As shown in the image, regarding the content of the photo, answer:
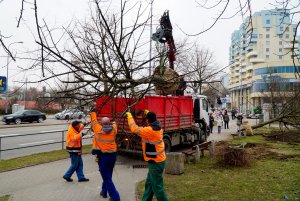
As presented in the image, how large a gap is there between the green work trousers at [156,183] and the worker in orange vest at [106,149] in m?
0.84

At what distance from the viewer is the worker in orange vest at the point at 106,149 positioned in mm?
6410

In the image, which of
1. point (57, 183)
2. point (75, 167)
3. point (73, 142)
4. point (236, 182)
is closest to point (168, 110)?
point (236, 182)

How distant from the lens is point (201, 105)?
16000mm

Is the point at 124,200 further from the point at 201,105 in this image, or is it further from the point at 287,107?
the point at 201,105

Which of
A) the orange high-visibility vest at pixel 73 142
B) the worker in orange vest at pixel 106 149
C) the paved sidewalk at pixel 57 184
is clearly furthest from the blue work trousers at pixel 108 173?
the orange high-visibility vest at pixel 73 142

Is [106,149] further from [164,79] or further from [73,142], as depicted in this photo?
[164,79]

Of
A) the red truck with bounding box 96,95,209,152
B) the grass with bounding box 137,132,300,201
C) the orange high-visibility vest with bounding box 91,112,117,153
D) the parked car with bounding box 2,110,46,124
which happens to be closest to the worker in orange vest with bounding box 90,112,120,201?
the orange high-visibility vest with bounding box 91,112,117,153

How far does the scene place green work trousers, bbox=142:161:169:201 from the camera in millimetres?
5703

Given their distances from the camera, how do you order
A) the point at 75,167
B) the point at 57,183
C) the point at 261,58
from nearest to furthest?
the point at 57,183
the point at 75,167
the point at 261,58

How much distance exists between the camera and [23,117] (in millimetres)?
32000

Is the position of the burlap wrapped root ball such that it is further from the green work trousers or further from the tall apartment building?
the green work trousers

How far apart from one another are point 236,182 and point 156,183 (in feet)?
10.1

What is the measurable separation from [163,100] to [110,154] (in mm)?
5173

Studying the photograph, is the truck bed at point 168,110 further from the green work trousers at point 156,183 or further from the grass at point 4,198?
the grass at point 4,198
